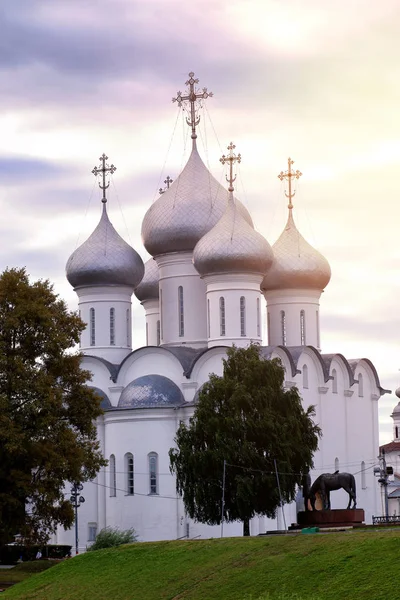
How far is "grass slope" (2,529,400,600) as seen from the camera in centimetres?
2738

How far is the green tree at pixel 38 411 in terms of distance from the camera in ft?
126

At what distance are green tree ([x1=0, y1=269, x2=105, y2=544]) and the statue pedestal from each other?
664 centimetres

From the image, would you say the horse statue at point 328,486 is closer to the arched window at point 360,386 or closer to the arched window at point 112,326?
the arched window at point 112,326

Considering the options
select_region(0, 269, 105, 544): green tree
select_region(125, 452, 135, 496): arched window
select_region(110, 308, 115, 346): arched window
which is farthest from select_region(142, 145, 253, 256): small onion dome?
select_region(0, 269, 105, 544): green tree

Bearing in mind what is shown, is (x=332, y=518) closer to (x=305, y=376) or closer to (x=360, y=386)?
(x=305, y=376)

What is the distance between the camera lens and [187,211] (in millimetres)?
60656

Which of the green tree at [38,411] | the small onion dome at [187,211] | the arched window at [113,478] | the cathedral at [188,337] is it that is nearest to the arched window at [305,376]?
the cathedral at [188,337]

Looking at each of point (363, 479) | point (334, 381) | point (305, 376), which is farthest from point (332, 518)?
point (363, 479)

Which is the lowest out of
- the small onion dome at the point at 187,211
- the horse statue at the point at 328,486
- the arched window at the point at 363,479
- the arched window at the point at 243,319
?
the horse statue at the point at 328,486

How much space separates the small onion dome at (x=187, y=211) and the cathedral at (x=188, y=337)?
0.06 metres

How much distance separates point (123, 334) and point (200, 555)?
30.1m

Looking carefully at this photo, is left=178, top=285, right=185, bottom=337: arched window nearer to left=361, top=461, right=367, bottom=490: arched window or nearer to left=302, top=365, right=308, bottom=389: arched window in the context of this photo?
left=302, top=365, right=308, bottom=389: arched window

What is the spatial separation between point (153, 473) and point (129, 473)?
1.25m

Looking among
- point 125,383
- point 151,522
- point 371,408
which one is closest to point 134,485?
point 151,522
